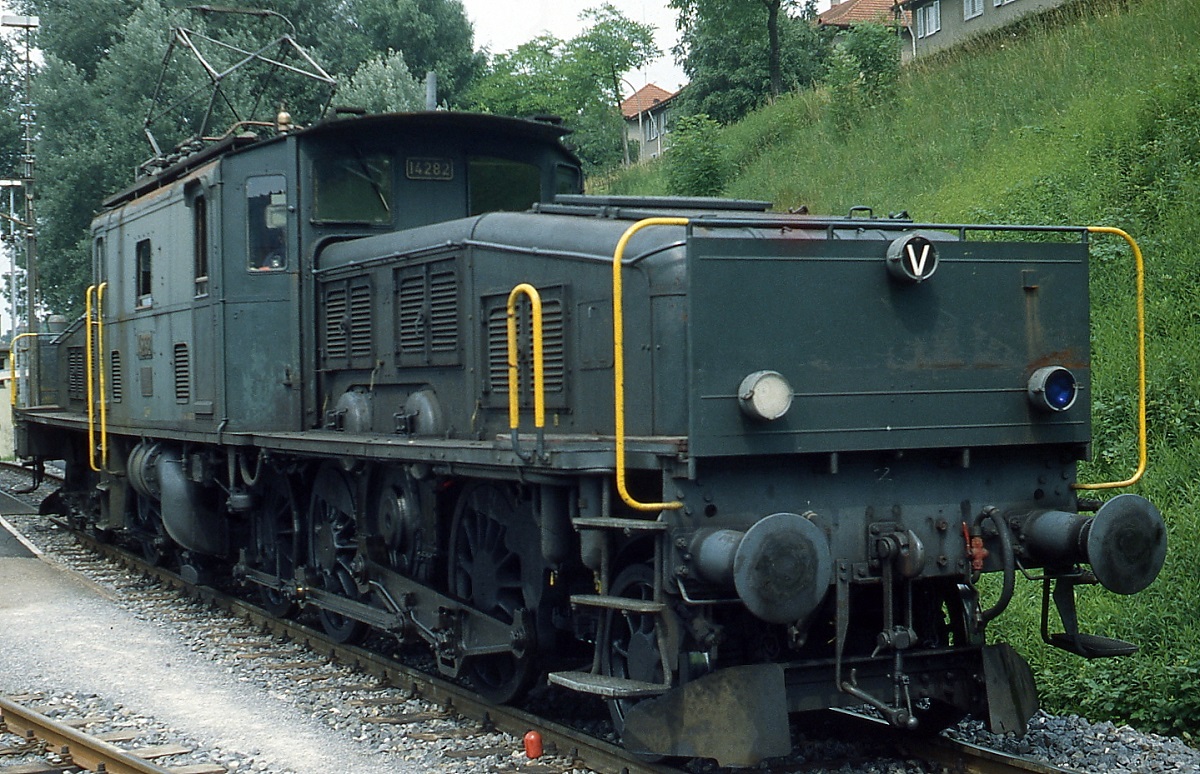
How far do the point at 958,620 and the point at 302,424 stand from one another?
182 inches

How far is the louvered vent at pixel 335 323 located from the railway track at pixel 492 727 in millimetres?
1926

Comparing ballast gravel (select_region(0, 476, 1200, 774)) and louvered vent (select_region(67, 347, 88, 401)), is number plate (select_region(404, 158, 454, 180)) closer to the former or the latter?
ballast gravel (select_region(0, 476, 1200, 774))

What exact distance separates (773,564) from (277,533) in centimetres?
517

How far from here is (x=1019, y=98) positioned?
16.6 metres

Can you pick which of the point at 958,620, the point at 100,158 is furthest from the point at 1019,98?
the point at 100,158

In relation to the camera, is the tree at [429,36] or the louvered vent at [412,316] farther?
the tree at [429,36]

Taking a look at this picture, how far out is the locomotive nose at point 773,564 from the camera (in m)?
5.07

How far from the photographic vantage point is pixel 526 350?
21.5ft

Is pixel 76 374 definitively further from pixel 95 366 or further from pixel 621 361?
pixel 621 361

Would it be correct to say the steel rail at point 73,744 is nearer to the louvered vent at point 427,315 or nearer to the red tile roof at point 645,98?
the louvered vent at point 427,315

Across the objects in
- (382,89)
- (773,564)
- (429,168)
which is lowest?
(773,564)

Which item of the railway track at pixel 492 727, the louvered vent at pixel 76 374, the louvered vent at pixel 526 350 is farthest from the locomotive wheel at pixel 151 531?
the louvered vent at pixel 526 350

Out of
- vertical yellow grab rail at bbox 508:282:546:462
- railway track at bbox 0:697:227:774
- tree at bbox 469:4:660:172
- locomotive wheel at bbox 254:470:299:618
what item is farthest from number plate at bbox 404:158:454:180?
tree at bbox 469:4:660:172

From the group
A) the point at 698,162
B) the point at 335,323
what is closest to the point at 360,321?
the point at 335,323
